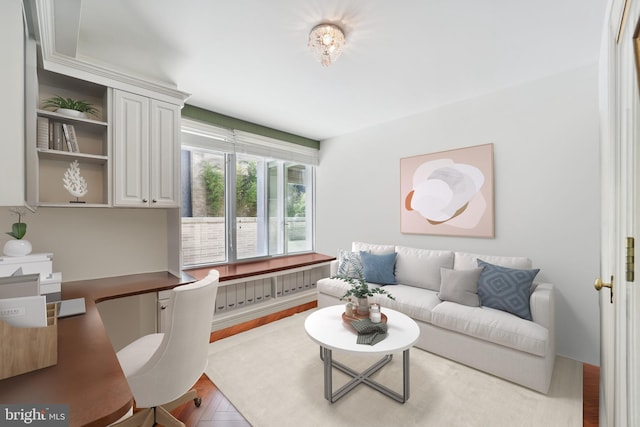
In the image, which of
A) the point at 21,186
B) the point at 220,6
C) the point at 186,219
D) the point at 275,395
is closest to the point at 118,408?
the point at 21,186

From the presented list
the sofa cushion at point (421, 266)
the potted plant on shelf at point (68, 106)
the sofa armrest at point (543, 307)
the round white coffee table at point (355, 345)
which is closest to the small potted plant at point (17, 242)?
the potted plant on shelf at point (68, 106)

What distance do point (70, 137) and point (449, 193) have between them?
358cm

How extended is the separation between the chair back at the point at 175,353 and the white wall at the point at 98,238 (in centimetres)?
148

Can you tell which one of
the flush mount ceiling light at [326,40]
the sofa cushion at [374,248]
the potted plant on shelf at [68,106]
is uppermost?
the flush mount ceiling light at [326,40]

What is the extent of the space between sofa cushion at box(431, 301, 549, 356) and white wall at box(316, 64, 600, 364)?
698mm

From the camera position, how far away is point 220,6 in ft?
5.46

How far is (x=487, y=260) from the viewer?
8.80 ft

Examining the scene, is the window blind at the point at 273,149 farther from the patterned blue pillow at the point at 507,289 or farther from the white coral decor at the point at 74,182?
the patterned blue pillow at the point at 507,289

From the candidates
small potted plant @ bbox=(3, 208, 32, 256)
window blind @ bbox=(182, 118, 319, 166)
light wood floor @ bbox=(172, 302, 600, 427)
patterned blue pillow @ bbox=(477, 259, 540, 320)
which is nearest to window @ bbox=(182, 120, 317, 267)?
window blind @ bbox=(182, 118, 319, 166)

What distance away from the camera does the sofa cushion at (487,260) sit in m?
2.51

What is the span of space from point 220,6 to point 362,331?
233 cm

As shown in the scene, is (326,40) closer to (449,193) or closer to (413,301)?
(449,193)

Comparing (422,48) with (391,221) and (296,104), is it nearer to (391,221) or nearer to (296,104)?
(296,104)

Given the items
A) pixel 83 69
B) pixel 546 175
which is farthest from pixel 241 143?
pixel 546 175
